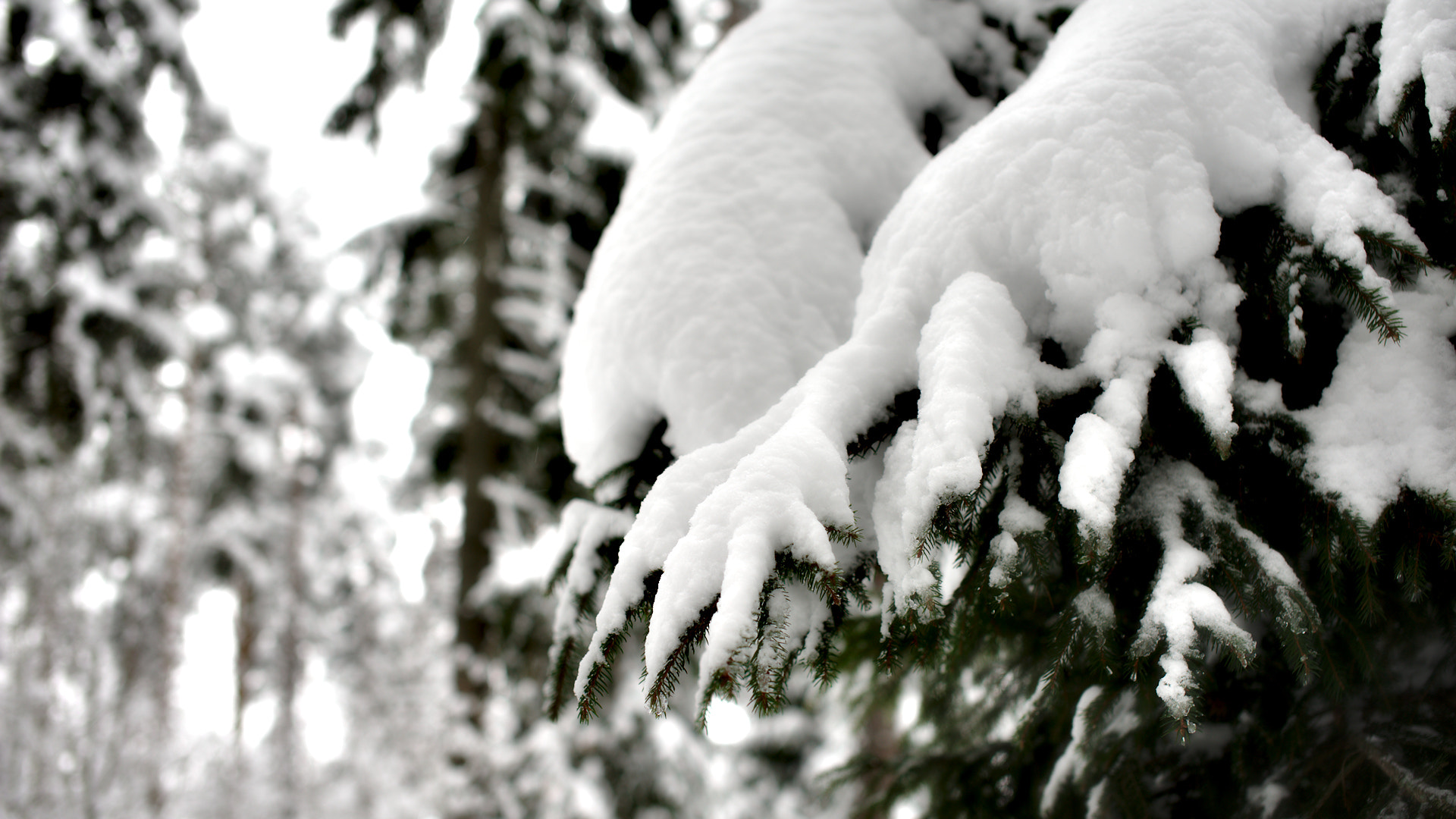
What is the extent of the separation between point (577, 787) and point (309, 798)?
11644 millimetres

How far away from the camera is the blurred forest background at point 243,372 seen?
15.9 ft

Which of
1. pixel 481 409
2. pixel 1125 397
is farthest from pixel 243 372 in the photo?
pixel 1125 397

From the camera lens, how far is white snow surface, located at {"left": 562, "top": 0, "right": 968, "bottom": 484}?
1579 mm

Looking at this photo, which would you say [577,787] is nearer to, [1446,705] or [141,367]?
[1446,705]

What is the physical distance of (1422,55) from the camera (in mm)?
1068

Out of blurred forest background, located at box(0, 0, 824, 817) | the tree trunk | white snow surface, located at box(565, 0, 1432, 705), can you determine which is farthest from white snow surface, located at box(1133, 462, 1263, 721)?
the tree trunk

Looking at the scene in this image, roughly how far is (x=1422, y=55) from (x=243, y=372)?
539 inches

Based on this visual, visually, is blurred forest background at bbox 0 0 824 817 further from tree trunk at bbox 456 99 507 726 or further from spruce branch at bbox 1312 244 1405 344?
spruce branch at bbox 1312 244 1405 344

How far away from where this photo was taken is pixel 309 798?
1380 cm

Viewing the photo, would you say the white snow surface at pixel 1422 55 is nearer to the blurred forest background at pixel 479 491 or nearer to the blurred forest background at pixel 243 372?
the blurred forest background at pixel 479 491

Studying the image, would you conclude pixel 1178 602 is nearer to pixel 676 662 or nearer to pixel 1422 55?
pixel 676 662

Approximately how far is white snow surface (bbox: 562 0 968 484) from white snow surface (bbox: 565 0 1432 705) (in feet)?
0.13

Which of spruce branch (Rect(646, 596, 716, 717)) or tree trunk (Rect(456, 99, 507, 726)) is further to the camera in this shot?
tree trunk (Rect(456, 99, 507, 726))

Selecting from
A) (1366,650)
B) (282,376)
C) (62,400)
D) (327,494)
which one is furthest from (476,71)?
(327,494)
